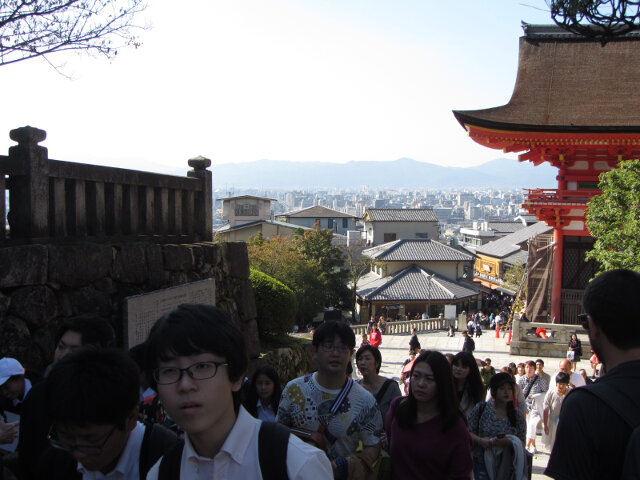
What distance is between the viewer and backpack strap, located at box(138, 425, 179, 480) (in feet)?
7.39

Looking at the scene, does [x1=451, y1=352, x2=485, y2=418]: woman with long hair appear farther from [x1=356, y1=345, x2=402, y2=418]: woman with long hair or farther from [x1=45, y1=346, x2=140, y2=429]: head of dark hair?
[x1=45, y1=346, x2=140, y2=429]: head of dark hair

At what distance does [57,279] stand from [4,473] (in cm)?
219

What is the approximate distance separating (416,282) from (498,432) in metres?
33.3

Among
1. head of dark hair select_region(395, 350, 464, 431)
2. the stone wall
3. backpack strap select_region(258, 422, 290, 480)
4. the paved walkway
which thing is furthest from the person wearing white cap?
the paved walkway

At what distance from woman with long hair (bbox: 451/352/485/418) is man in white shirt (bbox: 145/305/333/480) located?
3.14 metres

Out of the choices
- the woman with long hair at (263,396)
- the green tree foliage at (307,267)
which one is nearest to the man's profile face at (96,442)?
the woman with long hair at (263,396)

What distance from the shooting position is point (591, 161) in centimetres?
1820

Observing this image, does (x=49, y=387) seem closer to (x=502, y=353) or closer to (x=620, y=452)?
(x=620, y=452)

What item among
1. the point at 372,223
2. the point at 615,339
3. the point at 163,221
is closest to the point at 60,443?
the point at 615,339

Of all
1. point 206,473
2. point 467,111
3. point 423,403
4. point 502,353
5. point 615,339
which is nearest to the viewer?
point 206,473

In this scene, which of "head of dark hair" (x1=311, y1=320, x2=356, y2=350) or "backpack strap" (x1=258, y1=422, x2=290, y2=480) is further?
"head of dark hair" (x1=311, y1=320, x2=356, y2=350)

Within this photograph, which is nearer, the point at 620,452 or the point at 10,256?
the point at 620,452

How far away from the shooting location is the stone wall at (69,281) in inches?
177

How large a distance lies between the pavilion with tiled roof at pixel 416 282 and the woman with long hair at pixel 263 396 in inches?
1207
